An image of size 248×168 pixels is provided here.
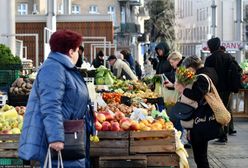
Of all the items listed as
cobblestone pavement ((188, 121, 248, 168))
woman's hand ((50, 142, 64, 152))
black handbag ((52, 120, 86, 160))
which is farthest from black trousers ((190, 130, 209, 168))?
woman's hand ((50, 142, 64, 152))

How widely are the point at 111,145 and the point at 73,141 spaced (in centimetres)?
184

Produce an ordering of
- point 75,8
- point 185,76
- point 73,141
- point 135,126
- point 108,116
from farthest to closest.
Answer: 1. point 75,8
2. point 185,76
3. point 108,116
4. point 135,126
5. point 73,141

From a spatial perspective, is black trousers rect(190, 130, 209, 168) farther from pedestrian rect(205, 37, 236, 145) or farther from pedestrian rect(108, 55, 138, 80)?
pedestrian rect(108, 55, 138, 80)

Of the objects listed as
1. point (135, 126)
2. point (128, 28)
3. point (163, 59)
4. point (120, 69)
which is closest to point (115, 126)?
point (135, 126)

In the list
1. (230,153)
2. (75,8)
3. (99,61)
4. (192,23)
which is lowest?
(230,153)

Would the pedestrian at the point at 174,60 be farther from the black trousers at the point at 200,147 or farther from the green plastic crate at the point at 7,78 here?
the black trousers at the point at 200,147

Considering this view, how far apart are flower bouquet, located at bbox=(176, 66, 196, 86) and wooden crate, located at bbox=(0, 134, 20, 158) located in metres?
2.28

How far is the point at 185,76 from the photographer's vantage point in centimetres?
821

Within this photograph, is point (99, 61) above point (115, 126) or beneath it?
above

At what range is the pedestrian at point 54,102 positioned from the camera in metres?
5.33

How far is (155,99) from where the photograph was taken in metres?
Answer: 11.3

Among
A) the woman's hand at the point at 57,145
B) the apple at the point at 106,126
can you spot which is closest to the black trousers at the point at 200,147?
the apple at the point at 106,126

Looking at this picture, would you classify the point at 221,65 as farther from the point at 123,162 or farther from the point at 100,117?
the point at 123,162

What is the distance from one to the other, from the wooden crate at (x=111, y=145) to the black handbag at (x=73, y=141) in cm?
172
